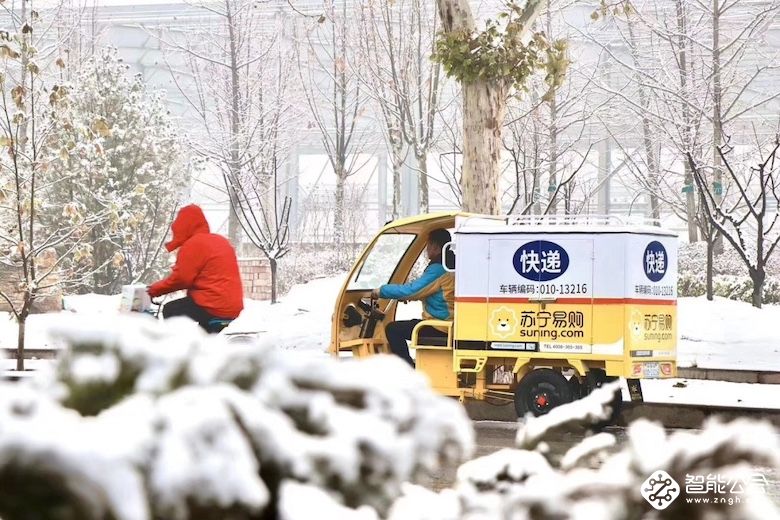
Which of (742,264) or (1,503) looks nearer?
(1,503)

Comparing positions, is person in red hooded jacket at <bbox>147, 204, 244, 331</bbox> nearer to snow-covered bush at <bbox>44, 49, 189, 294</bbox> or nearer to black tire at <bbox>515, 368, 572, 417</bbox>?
black tire at <bbox>515, 368, 572, 417</bbox>

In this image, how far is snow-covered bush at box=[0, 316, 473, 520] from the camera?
5.64 ft

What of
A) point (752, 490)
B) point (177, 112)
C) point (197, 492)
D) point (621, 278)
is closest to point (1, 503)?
point (197, 492)

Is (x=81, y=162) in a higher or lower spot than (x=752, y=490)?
higher

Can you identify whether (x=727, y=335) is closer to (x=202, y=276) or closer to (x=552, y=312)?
(x=552, y=312)

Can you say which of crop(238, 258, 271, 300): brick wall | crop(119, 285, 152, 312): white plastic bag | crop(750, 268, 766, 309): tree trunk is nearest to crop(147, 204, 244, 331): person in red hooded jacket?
crop(119, 285, 152, 312): white plastic bag

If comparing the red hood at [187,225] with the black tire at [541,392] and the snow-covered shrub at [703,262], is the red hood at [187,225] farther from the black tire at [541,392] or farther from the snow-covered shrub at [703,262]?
the snow-covered shrub at [703,262]

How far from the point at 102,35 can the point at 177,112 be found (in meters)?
8.41

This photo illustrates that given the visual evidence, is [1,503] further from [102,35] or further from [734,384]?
[102,35]

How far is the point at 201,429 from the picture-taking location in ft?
6.04

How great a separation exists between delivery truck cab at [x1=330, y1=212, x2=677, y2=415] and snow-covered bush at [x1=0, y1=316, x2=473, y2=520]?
26.7 ft

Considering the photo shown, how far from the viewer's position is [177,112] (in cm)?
4931
